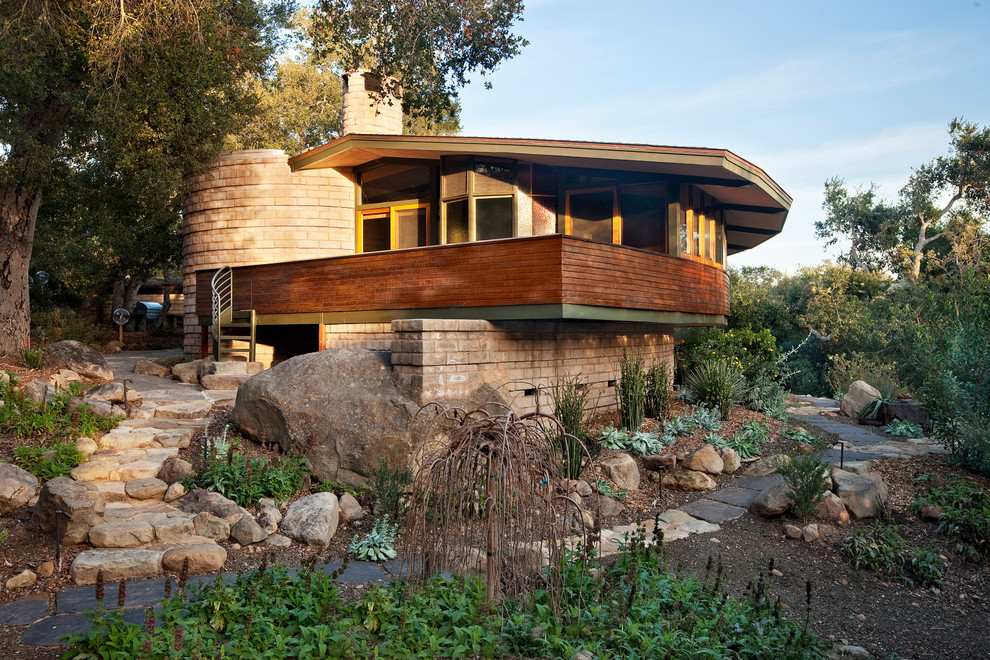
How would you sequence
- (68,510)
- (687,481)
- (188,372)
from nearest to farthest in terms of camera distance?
(68,510), (687,481), (188,372)

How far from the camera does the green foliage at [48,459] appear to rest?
6.73m

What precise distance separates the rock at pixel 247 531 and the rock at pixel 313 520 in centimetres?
26

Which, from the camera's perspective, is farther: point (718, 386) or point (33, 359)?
point (718, 386)

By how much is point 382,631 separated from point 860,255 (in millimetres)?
32470

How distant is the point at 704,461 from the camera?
8.67m

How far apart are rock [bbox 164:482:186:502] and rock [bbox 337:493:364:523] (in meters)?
1.60

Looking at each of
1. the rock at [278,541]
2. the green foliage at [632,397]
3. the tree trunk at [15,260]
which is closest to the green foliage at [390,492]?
the rock at [278,541]

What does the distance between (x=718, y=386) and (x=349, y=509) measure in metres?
7.17

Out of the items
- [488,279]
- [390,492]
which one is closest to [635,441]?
[488,279]

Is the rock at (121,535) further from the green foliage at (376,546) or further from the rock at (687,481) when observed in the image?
the rock at (687,481)

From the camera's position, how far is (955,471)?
782cm

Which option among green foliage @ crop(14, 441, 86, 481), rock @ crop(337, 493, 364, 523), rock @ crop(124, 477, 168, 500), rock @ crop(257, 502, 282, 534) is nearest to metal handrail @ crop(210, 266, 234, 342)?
green foliage @ crop(14, 441, 86, 481)

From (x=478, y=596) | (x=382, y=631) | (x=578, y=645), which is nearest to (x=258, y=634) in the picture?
(x=382, y=631)

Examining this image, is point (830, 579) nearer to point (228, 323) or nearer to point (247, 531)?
point (247, 531)
